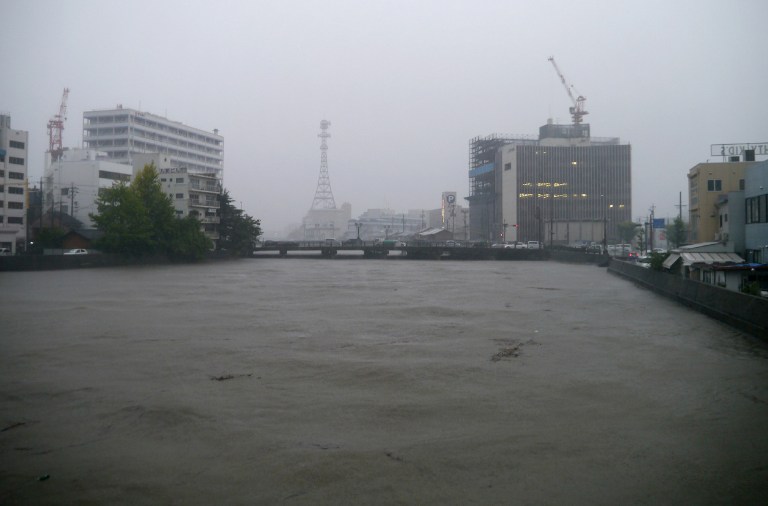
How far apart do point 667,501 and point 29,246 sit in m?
65.8

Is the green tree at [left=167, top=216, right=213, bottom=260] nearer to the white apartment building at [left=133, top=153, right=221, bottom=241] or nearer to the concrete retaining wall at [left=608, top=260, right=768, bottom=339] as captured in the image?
the white apartment building at [left=133, top=153, right=221, bottom=241]

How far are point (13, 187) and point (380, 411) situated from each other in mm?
63145

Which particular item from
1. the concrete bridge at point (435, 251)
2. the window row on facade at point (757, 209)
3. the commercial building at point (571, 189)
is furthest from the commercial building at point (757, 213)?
the commercial building at point (571, 189)

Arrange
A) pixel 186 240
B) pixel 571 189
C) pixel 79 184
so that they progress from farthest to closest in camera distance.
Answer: pixel 571 189 < pixel 79 184 < pixel 186 240

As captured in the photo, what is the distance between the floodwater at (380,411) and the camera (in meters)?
7.09

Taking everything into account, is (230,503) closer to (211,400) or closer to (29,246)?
(211,400)

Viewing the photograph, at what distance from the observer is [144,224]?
2400 inches

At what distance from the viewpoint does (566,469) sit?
7531mm

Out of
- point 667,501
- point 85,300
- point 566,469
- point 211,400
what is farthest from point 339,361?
point 85,300

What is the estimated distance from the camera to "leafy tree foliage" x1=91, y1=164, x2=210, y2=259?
195 ft

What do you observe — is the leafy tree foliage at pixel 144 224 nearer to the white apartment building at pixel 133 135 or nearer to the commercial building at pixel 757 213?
the white apartment building at pixel 133 135

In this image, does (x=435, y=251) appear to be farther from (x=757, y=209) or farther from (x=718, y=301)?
(x=718, y=301)

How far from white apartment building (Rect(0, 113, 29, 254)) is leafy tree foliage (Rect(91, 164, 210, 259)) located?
7.43 metres

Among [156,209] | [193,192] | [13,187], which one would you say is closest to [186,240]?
[156,209]
